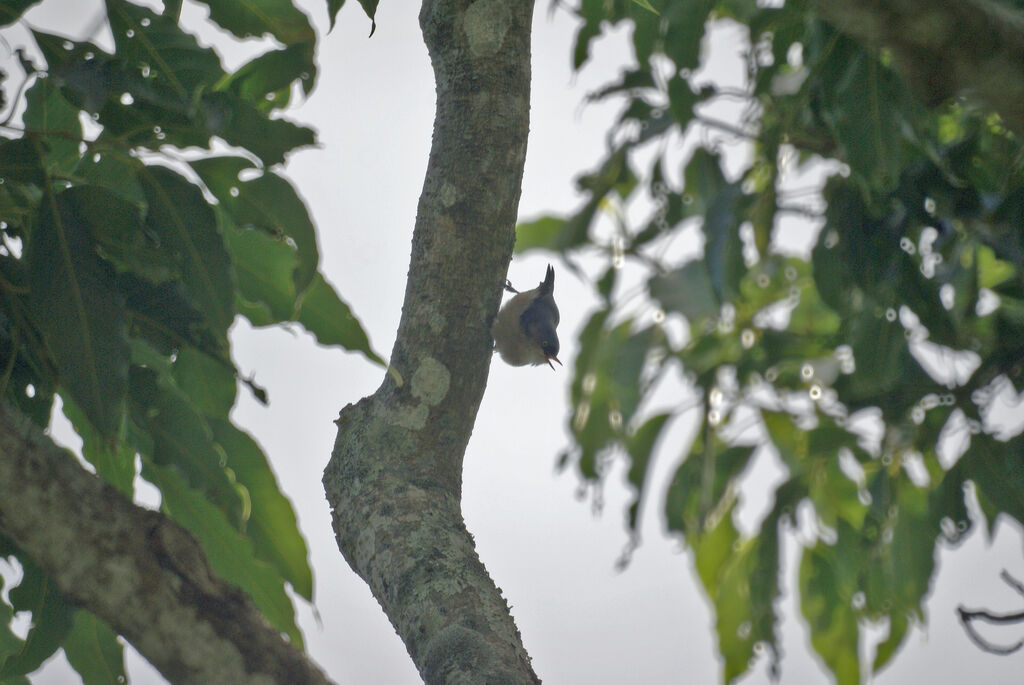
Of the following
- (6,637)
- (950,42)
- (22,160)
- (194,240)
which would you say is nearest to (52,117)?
(22,160)

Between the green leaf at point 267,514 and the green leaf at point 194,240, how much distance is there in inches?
12.2

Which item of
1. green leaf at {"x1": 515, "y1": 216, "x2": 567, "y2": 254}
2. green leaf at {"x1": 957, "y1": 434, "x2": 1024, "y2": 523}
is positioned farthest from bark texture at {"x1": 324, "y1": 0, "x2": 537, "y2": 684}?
green leaf at {"x1": 515, "y1": 216, "x2": 567, "y2": 254}

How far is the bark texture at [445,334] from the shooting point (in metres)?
1.36

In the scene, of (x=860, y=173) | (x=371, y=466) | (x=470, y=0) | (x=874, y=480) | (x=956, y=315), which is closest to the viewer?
(x=371, y=466)

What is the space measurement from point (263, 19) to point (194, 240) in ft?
1.66

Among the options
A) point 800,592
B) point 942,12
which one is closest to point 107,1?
point 942,12

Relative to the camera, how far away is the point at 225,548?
1.69 m

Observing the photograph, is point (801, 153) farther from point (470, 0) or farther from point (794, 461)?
point (470, 0)

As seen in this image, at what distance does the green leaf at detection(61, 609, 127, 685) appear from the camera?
1695mm

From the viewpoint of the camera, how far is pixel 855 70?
206cm

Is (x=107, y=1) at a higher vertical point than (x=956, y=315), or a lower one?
lower

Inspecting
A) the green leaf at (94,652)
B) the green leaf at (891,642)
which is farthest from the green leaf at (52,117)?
the green leaf at (891,642)

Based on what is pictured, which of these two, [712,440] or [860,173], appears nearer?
[860,173]

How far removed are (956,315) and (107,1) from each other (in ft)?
7.78
